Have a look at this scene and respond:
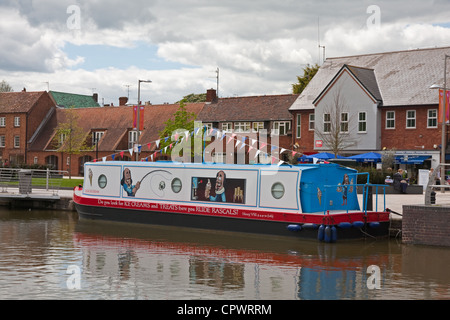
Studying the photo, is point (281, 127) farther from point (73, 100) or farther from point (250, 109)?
point (73, 100)

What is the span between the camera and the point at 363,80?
45812 millimetres

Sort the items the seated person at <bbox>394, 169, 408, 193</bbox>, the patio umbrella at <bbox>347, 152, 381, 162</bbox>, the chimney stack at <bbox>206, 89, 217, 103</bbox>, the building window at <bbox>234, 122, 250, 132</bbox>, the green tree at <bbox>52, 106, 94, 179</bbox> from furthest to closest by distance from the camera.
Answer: the chimney stack at <bbox>206, 89, 217, 103</bbox> < the green tree at <bbox>52, 106, 94, 179</bbox> < the building window at <bbox>234, 122, 250, 132</bbox> < the patio umbrella at <bbox>347, 152, 381, 162</bbox> < the seated person at <bbox>394, 169, 408, 193</bbox>

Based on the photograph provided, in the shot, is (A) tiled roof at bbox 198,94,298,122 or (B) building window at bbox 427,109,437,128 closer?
(B) building window at bbox 427,109,437,128

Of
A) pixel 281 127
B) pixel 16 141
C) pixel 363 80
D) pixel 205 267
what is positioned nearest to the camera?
pixel 205 267

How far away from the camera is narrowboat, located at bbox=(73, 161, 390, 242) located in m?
21.8

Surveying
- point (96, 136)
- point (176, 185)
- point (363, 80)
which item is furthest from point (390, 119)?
point (96, 136)

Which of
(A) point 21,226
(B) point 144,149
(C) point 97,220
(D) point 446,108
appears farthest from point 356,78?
(A) point 21,226

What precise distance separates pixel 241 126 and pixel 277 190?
3152 centimetres

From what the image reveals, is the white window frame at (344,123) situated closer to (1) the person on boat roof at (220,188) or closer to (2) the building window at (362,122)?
(2) the building window at (362,122)


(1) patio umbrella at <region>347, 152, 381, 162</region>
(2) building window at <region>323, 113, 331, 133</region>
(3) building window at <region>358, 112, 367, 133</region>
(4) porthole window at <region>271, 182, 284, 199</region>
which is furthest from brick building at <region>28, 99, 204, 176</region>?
(4) porthole window at <region>271, 182, 284, 199</region>

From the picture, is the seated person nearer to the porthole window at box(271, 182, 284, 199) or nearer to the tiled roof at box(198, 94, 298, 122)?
the porthole window at box(271, 182, 284, 199)

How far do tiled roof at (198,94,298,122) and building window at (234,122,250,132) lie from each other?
0.35 meters

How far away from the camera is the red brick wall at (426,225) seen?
19.9 meters

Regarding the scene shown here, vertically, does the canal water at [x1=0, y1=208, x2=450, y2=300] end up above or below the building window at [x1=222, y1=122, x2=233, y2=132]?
below
